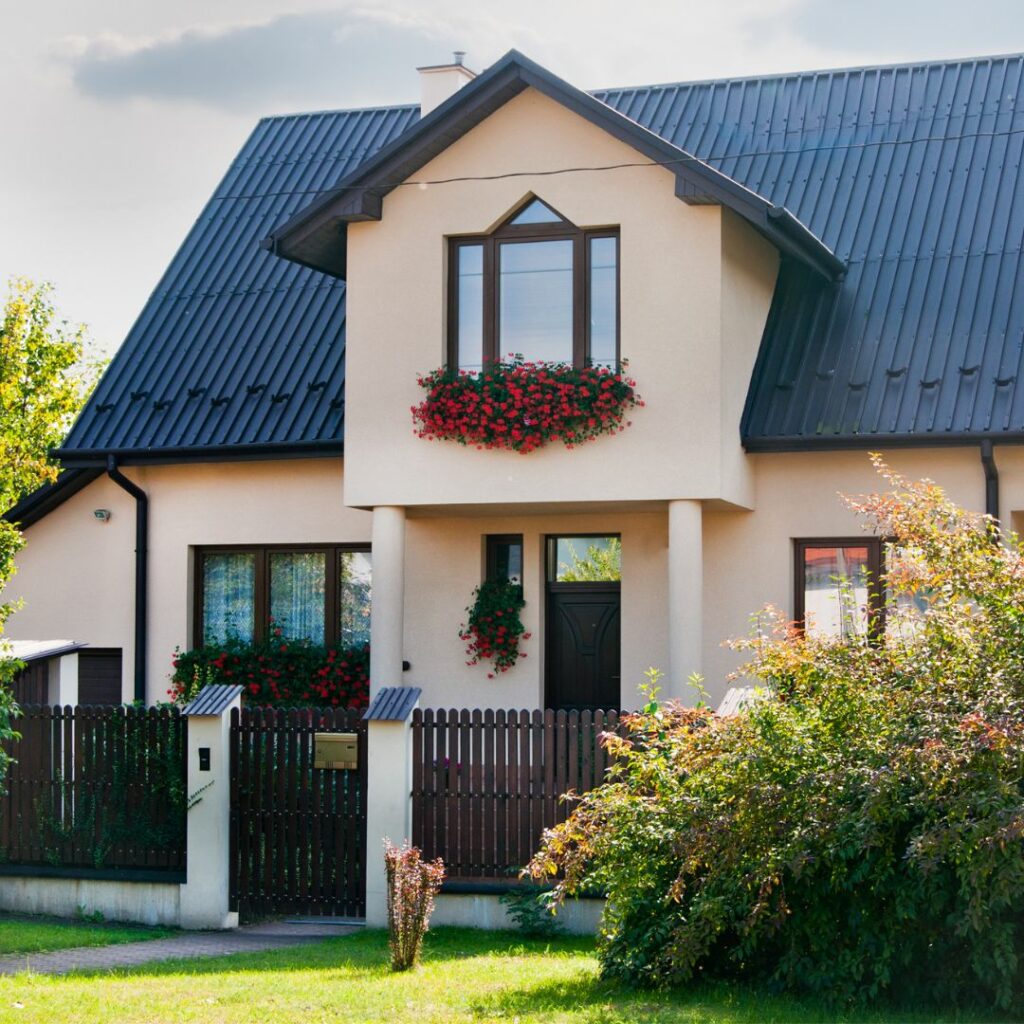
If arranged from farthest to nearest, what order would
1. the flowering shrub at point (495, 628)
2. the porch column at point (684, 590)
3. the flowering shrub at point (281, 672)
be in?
the flowering shrub at point (281, 672) → the flowering shrub at point (495, 628) → the porch column at point (684, 590)

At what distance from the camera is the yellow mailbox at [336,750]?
43.8 ft

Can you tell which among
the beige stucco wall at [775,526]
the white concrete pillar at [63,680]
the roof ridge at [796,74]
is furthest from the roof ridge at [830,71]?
the white concrete pillar at [63,680]

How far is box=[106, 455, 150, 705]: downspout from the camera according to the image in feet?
64.6

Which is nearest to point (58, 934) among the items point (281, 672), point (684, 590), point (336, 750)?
point (336, 750)

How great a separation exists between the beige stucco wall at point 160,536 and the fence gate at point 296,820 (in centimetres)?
576

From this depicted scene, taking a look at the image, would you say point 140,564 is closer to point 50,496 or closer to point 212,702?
point 50,496

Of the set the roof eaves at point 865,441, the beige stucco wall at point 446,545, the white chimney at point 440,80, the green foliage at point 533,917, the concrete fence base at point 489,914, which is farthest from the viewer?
the white chimney at point 440,80

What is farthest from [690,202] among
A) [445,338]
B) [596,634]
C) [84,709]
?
[84,709]

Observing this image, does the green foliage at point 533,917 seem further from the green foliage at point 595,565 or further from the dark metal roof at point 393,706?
the green foliage at point 595,565

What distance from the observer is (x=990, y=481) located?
1633cm

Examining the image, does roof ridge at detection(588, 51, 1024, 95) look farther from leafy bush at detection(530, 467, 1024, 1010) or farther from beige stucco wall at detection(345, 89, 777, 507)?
leafy bush at detection(530, 467, 1024, 1010)

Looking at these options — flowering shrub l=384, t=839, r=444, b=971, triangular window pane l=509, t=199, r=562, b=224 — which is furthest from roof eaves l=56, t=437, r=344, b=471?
flowering shrub l=384, t=839, r=444, b=971

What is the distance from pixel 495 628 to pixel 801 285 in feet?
16.4

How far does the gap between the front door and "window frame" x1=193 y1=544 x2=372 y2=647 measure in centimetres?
232
